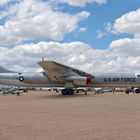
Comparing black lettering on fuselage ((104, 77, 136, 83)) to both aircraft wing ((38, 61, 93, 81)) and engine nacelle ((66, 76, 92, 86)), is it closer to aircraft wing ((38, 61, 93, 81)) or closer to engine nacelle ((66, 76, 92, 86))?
aircraft wing ((38, 61, 93, 81))

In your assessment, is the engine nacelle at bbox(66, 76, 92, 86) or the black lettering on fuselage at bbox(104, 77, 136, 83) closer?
the engine nacelle at bbox(66, 76, 92, 86)

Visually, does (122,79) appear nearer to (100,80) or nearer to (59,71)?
(100,80)

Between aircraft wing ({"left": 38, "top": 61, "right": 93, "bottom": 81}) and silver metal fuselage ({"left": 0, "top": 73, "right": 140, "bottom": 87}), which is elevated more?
aircraft wing ({"left": 38, "top": 61, "right": 93, "bottom": 81})

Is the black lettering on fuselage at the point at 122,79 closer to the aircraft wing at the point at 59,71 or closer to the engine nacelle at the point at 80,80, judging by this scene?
the aircraft wing at the point at 59,71

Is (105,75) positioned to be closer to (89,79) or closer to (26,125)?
(89,79)

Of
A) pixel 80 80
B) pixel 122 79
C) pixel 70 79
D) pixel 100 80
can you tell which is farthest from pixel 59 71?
pixel 122 79

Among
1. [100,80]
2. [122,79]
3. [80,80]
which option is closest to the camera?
[80,80]

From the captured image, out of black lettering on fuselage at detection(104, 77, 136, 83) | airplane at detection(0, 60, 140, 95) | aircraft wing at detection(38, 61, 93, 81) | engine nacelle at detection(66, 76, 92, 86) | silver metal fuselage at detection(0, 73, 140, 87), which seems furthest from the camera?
silver metal fuselage at detection(0, 73, 140, 87)

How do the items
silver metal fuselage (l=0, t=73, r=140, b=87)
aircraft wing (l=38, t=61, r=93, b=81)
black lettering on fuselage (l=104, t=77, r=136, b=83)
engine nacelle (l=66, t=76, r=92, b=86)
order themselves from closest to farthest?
aircraft wing (l=38, t=61, r=93, b=81) → engine nacelle (l=66, t=76, r=92, b=86) → black lettering on fuselage (l=104, t=77, r=136, b=83) → silver metal fuselage (l=0, t=73, r=140, b=87)

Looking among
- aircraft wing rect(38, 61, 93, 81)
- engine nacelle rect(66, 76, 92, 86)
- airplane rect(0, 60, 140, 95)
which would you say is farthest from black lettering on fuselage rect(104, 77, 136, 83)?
engine nacelle rect(66, 76, 92, 86)

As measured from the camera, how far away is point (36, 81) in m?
49.5

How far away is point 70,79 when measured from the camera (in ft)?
155

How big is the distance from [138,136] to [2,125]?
18.7 ft

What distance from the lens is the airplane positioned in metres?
47.0
